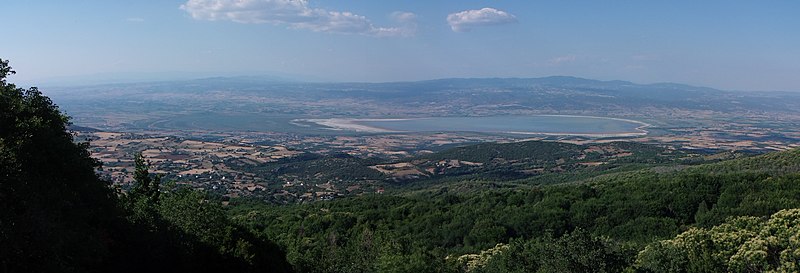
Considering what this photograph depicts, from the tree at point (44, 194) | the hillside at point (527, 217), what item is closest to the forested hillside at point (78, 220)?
the tree at point (44, 194)

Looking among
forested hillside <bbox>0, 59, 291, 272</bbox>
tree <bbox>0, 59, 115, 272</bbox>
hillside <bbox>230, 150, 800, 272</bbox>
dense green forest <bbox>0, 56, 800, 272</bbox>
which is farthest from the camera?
hillside <bbox>230, 150, 800, 272</bbox>

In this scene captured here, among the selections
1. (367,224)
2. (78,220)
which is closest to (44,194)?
(78,220)

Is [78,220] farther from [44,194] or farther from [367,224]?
[367,224]

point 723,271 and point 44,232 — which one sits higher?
point 44,232

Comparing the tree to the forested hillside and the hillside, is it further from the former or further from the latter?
the hillside

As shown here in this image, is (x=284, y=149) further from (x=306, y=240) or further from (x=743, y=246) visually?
(x=743, y=246)

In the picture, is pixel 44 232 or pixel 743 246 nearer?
pixel 44 232

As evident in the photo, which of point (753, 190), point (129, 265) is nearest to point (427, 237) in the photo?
point (753, 190)

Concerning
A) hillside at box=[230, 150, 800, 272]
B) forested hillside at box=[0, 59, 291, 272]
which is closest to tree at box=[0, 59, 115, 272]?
forested hillside at box=[0, 59, 291, 272]

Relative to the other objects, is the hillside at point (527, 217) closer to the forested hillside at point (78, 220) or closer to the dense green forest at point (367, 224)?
the dense green forest at point (367, 224)
